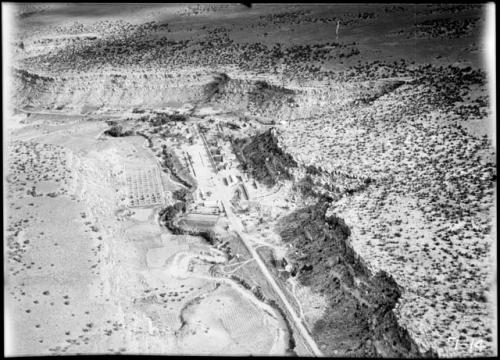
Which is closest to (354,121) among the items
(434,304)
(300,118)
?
(300,118)

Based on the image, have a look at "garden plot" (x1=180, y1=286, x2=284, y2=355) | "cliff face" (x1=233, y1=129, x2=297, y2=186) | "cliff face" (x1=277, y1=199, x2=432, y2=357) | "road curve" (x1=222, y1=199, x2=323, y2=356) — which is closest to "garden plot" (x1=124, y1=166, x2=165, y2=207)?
"road curve" (x1=222, y1=199, x2=323, y2=356)

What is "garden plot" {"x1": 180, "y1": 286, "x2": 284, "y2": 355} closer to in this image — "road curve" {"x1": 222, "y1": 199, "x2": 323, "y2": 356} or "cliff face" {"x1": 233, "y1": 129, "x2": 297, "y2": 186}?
"road curve" {"x1": 222, "y1": 199, "x2": 323, "y2": 356}

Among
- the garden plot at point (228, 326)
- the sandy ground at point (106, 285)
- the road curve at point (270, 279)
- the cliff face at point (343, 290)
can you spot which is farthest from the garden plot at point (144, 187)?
the garden plot at point (228, 326)

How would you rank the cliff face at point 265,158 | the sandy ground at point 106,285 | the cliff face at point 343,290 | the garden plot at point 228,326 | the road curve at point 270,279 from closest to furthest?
the cliff face at point 343,290 → the sandy ground at point 106,285 → the garden plot at point 228,326 → the road curve at point 270,279 → the cliff face at point 265,158

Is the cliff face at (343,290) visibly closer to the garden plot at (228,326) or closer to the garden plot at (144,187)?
the garden plot at (228,326)

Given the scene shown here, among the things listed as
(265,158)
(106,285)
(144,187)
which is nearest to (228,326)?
(106,285)

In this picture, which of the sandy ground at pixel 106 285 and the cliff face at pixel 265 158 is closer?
the sandy ground at pixel 106 285

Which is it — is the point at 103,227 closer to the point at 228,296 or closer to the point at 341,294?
the point at 228,296
